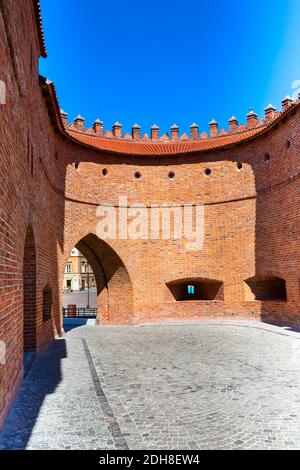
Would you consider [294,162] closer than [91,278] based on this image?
Yes

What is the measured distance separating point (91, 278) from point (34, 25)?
5284cm

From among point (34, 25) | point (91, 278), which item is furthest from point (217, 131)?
point (91, 278)

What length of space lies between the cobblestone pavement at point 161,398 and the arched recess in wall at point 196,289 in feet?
19.7

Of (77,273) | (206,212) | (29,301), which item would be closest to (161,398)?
(29,301)

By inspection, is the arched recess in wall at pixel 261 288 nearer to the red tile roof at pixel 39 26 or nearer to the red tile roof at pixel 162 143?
the red tile roof at pixel 162 143

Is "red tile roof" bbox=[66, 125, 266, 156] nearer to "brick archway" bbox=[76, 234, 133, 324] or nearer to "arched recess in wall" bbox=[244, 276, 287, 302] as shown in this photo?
"brick archway" bbox=[76, 234, 133, 324]

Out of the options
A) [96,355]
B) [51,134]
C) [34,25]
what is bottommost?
[96,355]

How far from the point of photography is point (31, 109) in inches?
303

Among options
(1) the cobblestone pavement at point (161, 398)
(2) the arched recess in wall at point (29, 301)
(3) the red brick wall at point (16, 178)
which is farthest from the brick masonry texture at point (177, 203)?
(1) the cobblestone pavement at point (161, 398)

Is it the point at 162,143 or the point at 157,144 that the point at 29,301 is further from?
the point at 162,143

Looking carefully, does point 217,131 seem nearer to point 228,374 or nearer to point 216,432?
point 228,374

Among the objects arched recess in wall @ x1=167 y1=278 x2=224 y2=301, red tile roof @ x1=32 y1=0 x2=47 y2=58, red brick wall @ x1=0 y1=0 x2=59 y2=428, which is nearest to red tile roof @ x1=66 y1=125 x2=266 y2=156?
arched recess in wall @ x1=167 y1=278 x2=224 y2=301

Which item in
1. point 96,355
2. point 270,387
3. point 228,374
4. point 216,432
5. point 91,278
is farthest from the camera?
point 91,278

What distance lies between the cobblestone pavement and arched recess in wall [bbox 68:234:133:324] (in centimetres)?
565
